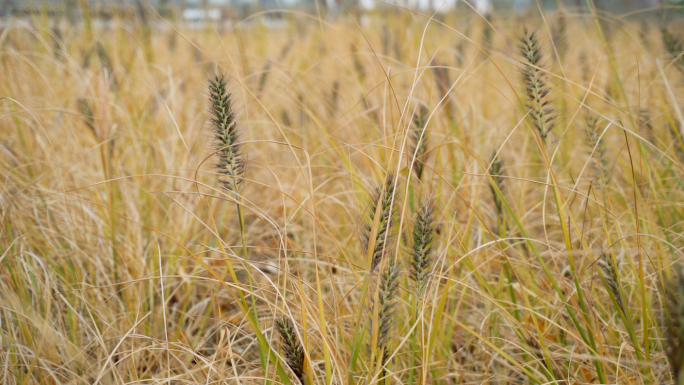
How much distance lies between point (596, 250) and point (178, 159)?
2107mm

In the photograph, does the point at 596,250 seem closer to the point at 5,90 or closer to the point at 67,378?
the point at 67,378

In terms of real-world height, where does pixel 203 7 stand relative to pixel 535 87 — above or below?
above

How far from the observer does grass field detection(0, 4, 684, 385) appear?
100 centimetres

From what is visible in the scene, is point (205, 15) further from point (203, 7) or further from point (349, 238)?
point (349, 238)

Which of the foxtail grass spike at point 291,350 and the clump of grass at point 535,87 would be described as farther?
the clump of grass at point 535,87

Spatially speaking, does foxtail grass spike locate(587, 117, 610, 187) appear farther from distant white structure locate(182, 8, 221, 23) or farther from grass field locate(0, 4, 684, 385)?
distant white structure locate(182, 8, 221, 23)

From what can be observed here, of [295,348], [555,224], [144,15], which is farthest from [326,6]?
[295,348]

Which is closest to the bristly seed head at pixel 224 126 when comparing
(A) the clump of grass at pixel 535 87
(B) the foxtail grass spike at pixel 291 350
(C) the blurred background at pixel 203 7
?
(B) the foxtail grass spike at pixel 291 350

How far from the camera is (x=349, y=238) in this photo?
48.4 inches

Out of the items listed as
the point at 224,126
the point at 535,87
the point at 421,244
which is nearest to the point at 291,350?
the point at 421,244

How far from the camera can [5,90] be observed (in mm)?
2465

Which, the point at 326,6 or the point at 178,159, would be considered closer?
the point at 178,159

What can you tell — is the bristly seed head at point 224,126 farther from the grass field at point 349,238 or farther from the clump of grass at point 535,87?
the clump of grass at point 535,87

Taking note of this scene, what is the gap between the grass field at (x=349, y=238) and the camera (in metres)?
1.00
